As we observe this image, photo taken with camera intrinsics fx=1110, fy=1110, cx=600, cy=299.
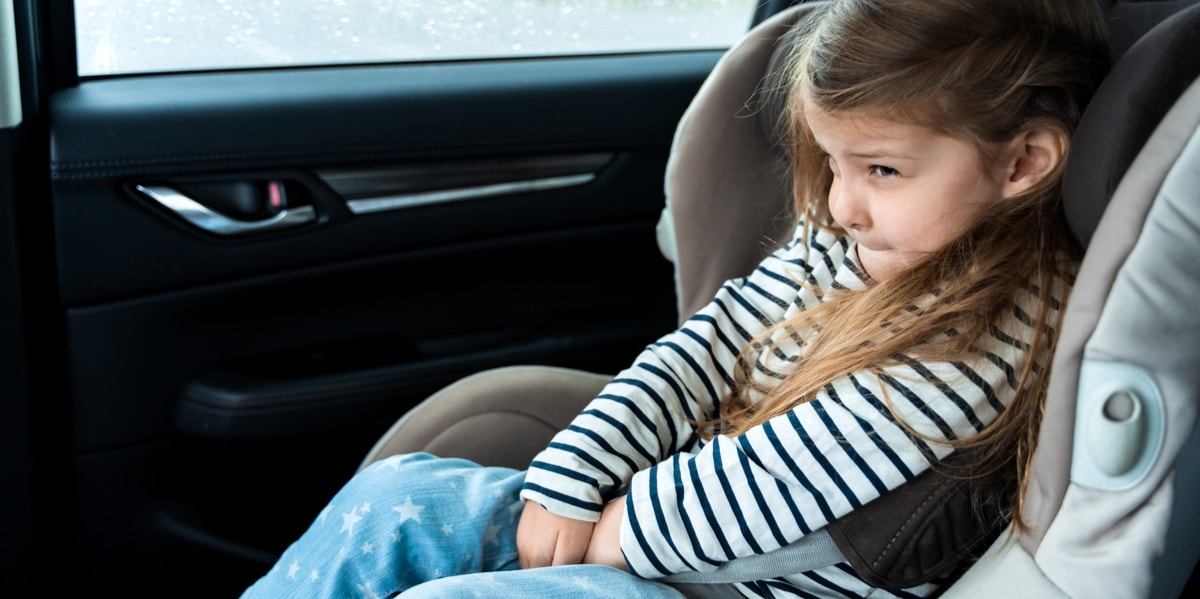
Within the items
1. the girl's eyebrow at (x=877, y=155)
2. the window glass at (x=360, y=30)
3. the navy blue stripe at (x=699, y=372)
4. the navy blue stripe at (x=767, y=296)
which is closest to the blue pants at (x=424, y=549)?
the navy blue stripe at (x=699, y=372)

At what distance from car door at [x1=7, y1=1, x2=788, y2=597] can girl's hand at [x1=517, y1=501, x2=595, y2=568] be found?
591 mm

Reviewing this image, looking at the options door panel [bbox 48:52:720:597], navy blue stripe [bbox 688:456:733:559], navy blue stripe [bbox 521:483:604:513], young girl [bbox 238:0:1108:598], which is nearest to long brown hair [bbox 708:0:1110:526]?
young girl [bbox 238:0:1108:598]

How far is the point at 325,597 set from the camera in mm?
1054

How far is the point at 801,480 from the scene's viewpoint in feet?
3.23

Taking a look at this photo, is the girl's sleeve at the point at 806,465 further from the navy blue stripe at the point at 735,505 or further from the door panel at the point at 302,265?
the door panel at the point at 302,265

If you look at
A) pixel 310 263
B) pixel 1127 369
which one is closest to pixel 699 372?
pixel 1127 369

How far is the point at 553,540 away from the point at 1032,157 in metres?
0.57

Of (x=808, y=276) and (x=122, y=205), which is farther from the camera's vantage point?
(x=122, y=205)

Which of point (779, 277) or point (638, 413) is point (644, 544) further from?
point (779, 277)

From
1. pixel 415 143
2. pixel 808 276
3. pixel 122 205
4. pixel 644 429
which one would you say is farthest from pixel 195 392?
pixel 808 276

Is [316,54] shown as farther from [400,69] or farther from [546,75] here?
[546,75]

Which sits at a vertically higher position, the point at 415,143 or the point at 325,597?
the point at 415,143

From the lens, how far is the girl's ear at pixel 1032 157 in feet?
3.11

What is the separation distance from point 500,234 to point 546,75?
0.25 metres
